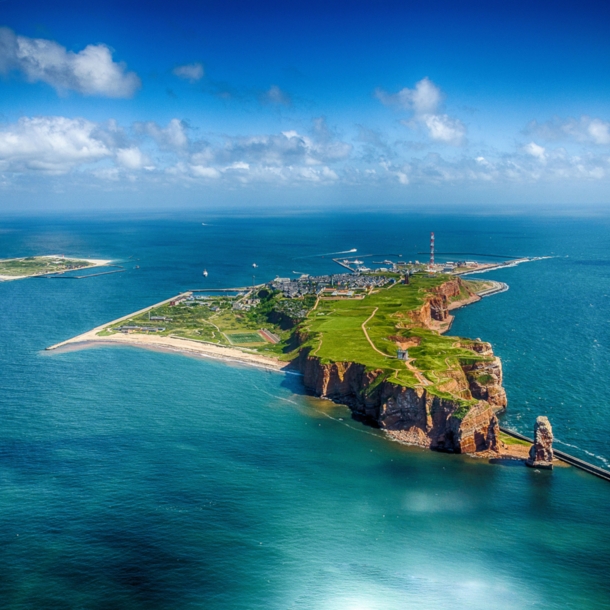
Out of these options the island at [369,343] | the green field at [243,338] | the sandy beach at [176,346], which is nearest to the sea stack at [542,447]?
the island at [369,343]

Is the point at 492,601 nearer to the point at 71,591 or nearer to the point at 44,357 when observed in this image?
the point at 71,591

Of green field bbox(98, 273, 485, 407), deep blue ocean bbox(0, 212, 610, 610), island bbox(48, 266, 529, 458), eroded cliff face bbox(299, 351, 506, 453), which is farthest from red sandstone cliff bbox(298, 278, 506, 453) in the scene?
deep blue ocean bbox(0, 212, 610, 610)

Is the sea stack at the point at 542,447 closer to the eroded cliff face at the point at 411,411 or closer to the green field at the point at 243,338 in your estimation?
the eroded cliff face at the point at 411,411

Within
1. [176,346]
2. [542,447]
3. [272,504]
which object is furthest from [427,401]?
[176,346]

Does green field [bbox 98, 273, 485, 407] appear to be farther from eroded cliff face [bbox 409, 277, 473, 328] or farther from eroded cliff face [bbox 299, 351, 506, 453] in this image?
eroded cliff face [bbox 299, 351, 506, 453]

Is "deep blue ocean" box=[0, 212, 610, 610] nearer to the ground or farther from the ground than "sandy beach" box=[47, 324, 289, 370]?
nearer to the ground

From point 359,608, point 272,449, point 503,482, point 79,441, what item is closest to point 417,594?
point 359,608
